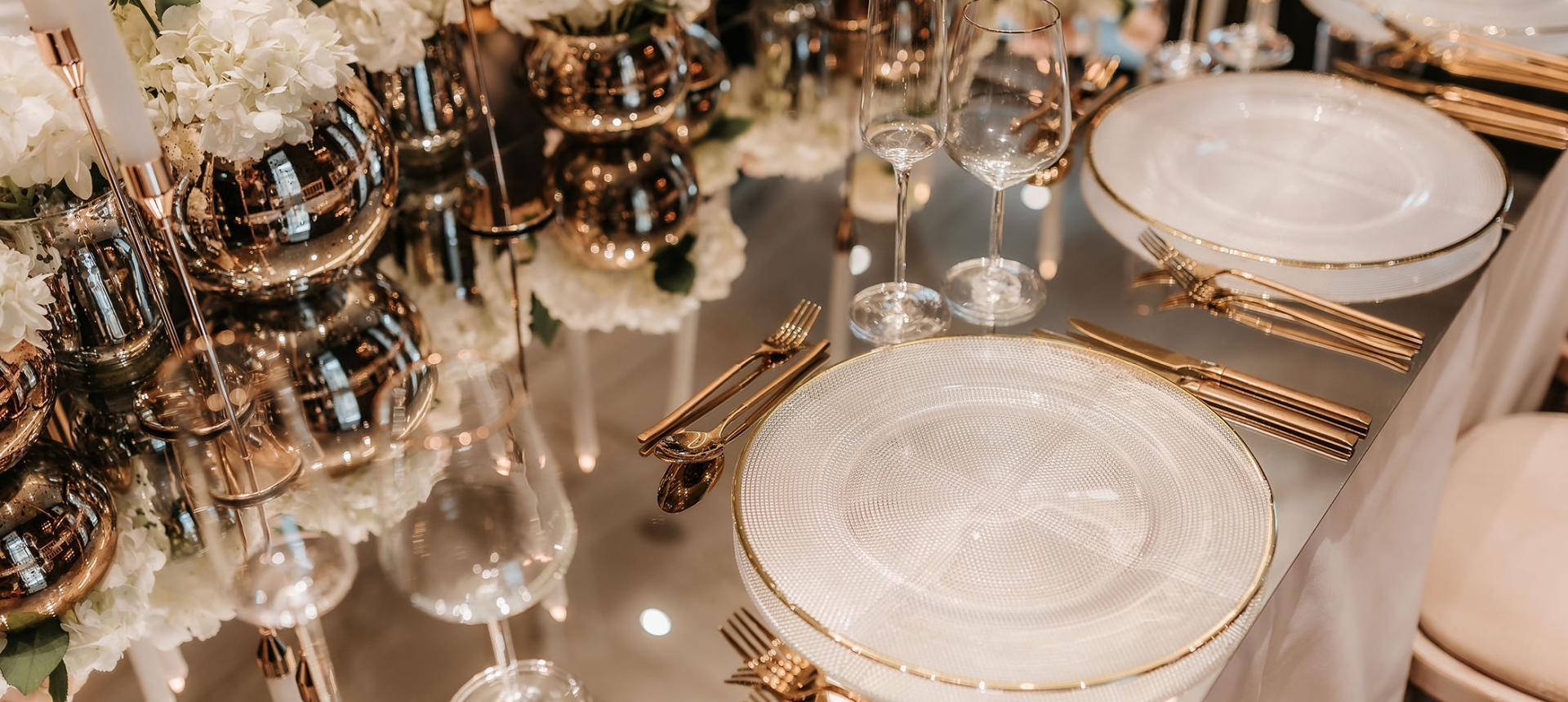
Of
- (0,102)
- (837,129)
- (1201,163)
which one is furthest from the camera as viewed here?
(837,129)

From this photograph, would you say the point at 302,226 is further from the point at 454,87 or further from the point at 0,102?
the point at 454,87

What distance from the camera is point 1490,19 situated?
144cm

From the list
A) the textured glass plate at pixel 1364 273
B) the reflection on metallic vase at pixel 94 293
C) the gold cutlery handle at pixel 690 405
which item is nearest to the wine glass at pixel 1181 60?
the textured glass plate at pixel 1364 273

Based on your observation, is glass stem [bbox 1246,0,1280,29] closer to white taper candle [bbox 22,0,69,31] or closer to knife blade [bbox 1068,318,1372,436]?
knife blade [bbox 1068,318,1372,436]

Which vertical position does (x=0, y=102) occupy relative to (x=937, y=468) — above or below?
above

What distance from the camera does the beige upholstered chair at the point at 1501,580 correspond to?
1177 mm

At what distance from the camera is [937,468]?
0.86 meters

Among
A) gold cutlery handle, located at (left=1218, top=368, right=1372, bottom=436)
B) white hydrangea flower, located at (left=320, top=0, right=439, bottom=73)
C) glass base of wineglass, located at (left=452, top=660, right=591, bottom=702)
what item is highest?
white hydrangea flower, located at (left=320, top=0, right=439, bottom=73)

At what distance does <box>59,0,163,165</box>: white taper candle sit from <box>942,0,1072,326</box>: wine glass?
0.58 m

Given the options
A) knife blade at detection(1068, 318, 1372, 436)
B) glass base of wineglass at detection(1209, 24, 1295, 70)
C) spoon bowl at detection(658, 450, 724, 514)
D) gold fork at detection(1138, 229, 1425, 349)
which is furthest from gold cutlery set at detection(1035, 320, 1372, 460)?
glass base of wineglass at detection(1209, 24, 1295, 70)

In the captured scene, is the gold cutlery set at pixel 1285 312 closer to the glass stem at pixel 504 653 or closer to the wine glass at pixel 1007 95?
the wine glass at pixel 1007 95

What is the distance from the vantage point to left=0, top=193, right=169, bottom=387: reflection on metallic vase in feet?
2.85

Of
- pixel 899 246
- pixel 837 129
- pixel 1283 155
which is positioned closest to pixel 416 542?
pixel 899 246

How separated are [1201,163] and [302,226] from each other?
0.87m
